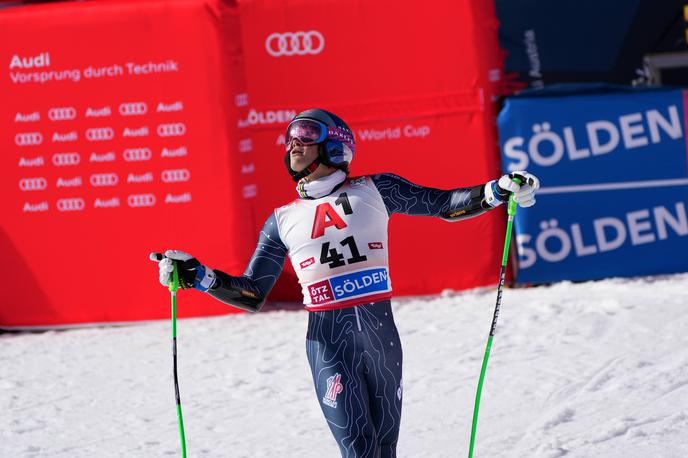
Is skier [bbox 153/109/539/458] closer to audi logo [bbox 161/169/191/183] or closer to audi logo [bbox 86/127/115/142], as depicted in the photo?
audi logo [bbox 161/169/191/183]

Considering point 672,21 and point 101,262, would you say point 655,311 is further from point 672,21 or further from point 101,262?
point 101,262

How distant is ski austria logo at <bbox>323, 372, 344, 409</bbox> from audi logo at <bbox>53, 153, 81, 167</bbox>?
547 cm

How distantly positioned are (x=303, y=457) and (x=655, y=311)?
3255 millimetres

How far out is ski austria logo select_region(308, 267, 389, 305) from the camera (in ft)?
12.7

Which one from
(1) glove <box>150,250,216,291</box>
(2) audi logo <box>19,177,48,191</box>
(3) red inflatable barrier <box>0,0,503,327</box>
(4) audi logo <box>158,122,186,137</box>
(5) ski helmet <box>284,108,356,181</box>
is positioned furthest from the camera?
(2) audi logo <box>19,177,48,191</box>

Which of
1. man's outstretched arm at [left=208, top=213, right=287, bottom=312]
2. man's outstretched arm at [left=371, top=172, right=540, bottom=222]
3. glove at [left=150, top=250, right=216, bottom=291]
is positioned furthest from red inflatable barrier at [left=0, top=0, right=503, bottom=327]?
glove at [left=150, top=250, right=216, bottom=291]

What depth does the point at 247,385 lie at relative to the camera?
22.0 ft

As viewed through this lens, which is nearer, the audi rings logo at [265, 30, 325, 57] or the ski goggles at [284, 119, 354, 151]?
the ski goggles at [284, 119, 354, 151]

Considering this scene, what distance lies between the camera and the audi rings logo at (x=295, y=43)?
8422mm

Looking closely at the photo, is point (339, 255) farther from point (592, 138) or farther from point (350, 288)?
point (592, 138)

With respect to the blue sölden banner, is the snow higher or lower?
lower

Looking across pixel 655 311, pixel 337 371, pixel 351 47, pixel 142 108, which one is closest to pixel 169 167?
pixel 142 108

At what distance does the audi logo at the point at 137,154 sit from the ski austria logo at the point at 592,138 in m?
3.15

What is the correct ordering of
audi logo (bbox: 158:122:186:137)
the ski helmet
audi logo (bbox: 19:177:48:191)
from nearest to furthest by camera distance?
the ski helmet
audi logo (bbox: 158:122:186:137)
audi logo (bbox: 19:177:48:191)
